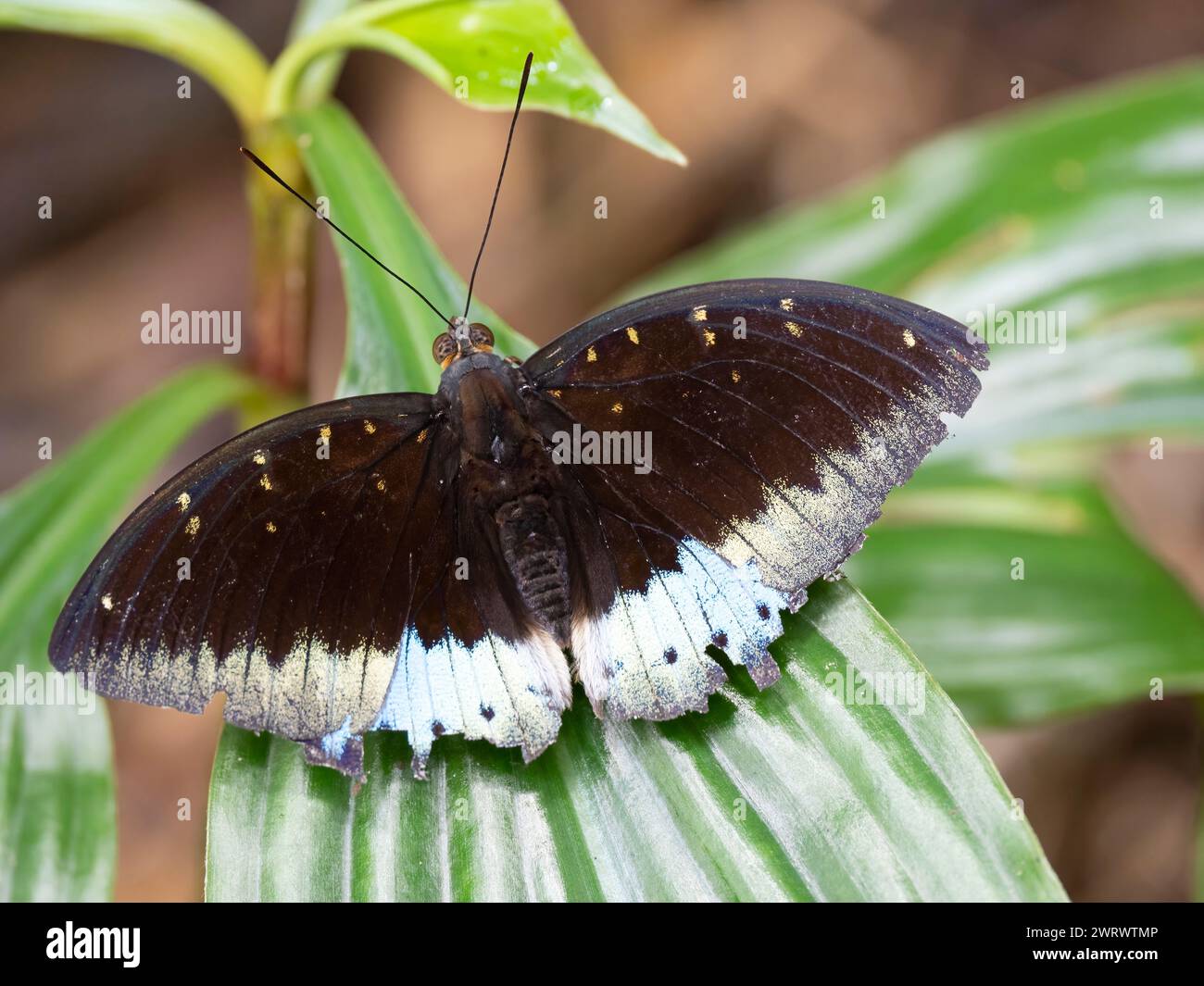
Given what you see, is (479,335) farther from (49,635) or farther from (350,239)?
(49,635)

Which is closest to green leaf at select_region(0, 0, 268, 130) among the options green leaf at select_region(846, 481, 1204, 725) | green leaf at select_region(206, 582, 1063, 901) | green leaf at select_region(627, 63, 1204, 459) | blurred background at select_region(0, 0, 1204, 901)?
green leaf at select_region(206, 582, 1063, 901)

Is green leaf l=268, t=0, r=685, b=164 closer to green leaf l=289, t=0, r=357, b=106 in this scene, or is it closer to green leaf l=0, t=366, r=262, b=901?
green leaf l=289, t=0, r=357, b=106

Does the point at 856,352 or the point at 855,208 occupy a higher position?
the point at 855,208

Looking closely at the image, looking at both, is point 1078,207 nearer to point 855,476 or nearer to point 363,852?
point 855,476

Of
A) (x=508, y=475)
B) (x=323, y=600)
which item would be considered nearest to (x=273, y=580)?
(x=323, y=600)

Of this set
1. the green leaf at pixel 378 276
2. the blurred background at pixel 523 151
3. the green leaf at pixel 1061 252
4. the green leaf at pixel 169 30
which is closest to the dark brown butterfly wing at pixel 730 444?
the green leaf at pixel 378 276
